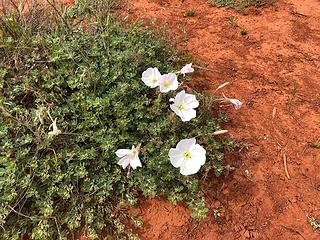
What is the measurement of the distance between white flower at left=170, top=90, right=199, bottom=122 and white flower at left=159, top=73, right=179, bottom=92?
0.08m

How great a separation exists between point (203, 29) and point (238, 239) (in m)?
1.91

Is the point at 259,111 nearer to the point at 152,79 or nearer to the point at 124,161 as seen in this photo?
the point at 152,79

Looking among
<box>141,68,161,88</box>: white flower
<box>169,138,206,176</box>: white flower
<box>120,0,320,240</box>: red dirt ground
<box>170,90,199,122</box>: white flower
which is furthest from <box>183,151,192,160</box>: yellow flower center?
<box>141,68,161,88</box>: white flower

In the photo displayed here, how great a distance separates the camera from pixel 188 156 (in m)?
2.16

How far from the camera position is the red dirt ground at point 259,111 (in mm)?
2285

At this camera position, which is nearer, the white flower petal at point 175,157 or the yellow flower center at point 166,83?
the white flower petal at point 175,157

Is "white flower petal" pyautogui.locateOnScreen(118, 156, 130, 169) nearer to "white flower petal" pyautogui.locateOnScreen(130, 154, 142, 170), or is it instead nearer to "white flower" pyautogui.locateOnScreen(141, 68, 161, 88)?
"white flower petal" pyautogui.locateOnScreen(130, 154, 142, 170)

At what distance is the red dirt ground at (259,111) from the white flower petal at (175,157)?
1.09ft

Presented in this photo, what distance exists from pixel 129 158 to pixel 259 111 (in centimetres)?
111

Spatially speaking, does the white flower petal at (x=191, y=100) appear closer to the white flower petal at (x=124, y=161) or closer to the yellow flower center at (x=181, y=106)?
the yellow flower center at (x=181, y=106)

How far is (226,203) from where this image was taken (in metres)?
2.35

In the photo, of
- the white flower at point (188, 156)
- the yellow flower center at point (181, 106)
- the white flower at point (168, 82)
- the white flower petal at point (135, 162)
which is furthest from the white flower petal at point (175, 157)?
the white flower at point (168, 82)

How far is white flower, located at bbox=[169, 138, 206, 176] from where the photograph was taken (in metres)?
2.12

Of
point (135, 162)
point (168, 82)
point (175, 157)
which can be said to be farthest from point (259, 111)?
point (135, 162)
